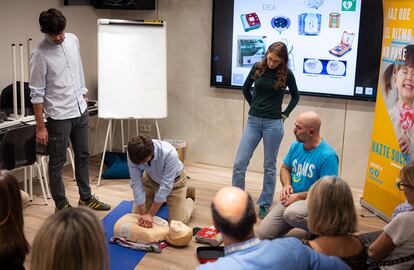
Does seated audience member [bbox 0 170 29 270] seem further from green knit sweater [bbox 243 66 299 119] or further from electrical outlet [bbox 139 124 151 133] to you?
electrical outlet [bbox 139 124 151 133]

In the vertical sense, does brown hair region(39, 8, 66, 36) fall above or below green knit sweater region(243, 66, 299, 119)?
above

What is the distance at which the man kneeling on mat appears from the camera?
10.4 ft

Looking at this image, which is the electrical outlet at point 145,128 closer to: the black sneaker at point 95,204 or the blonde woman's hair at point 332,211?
the black sneaker at point 95,204

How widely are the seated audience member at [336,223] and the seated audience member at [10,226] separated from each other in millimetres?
1180

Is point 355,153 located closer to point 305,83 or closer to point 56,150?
point 305,83

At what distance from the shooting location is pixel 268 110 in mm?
3848

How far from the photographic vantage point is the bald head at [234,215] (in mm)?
1680

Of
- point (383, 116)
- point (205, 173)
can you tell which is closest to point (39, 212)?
point (205, 173)

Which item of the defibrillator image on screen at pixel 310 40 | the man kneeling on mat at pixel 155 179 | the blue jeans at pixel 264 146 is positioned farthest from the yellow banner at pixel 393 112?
the man kneeling on mat at pixel 155 179

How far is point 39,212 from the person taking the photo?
3.98m

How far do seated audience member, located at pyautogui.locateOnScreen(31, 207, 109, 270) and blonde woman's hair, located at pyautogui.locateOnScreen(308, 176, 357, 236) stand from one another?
958 millimetres

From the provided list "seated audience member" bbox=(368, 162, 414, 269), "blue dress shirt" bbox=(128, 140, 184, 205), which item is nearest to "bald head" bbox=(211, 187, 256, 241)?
"seated audience member" bbox=(368, 162, 414, 269)

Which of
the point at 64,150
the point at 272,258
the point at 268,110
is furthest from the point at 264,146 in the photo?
the point at 272,258

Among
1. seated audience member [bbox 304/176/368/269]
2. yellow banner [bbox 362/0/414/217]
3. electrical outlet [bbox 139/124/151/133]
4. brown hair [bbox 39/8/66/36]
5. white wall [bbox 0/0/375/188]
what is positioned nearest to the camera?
seated audience member [bbox 304/176/368/269]
